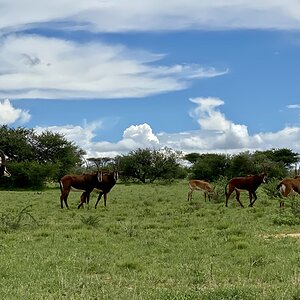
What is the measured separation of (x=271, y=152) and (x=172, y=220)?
53454mm

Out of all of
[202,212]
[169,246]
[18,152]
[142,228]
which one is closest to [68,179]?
[202,212]

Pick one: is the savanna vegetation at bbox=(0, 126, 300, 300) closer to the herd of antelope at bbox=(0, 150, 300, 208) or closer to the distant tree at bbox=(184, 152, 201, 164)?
the herd of antelope at bbox=(0, 150, 300, 208)

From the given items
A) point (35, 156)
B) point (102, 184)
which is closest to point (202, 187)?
point (102, 184)

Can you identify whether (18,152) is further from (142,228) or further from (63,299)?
(63,299)

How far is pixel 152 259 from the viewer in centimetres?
970

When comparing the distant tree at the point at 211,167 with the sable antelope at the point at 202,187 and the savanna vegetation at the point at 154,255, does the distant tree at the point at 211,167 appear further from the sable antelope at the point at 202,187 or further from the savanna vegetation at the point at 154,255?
the savanna vegetation at the point at 154,255

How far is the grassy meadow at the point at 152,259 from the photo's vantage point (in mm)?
7055

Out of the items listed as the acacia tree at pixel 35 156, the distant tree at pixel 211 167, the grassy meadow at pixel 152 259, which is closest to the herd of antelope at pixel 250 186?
the grassy meadow at pixel 152 259

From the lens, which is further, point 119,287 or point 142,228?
point 142,228

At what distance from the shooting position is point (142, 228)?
47.2 feet

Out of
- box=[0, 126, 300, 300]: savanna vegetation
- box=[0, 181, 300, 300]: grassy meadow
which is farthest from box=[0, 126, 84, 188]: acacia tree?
box=[0, 181, 300, 300]: grassy meadow

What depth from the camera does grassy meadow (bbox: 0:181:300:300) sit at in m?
7.05

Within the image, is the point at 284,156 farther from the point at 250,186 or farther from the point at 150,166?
the point at 250,186

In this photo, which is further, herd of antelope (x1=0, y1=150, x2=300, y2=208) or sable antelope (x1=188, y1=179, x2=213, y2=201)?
sable antelope (x1=188, y1=179, x2=213, y2=201)
